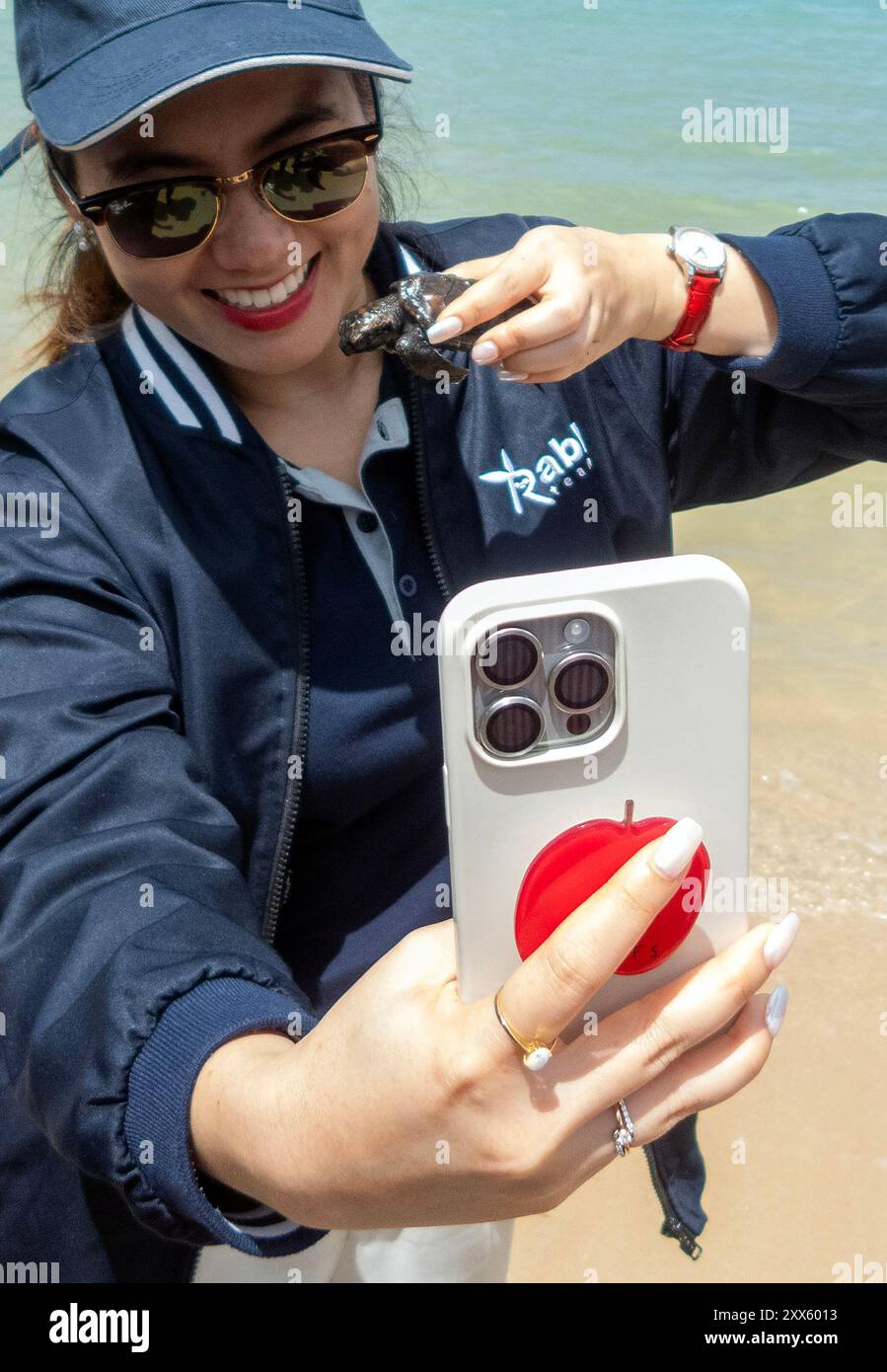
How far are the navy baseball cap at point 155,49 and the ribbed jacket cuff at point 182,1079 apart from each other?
0.73 m

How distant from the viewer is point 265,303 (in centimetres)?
136

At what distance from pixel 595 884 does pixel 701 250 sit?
0.84m

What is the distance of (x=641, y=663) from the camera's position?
88 centimetres

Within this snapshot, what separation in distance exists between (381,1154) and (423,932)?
16 cm

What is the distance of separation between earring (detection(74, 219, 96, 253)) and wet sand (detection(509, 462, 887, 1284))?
160cm

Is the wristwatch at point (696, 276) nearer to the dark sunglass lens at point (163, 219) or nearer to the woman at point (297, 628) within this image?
the woman at point (297, 628)

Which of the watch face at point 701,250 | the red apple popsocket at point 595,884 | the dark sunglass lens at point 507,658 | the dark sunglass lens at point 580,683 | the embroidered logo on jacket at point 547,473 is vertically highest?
the watch face at point 701,250

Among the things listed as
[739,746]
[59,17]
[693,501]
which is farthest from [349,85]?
[739,746]

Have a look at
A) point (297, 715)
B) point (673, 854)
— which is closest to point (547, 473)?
point (297, 715)

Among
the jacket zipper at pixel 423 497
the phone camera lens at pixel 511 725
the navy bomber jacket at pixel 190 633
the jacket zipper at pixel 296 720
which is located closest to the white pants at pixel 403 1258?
the navy bomber jacket at pixel 190 633

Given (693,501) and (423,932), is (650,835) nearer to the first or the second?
(423,932)

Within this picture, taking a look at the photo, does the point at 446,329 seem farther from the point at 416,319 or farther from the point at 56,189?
the point at 56,189

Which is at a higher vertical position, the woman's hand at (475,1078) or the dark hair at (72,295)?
the dark hair at (72,295)

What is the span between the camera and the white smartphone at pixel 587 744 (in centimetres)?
Result: 85
